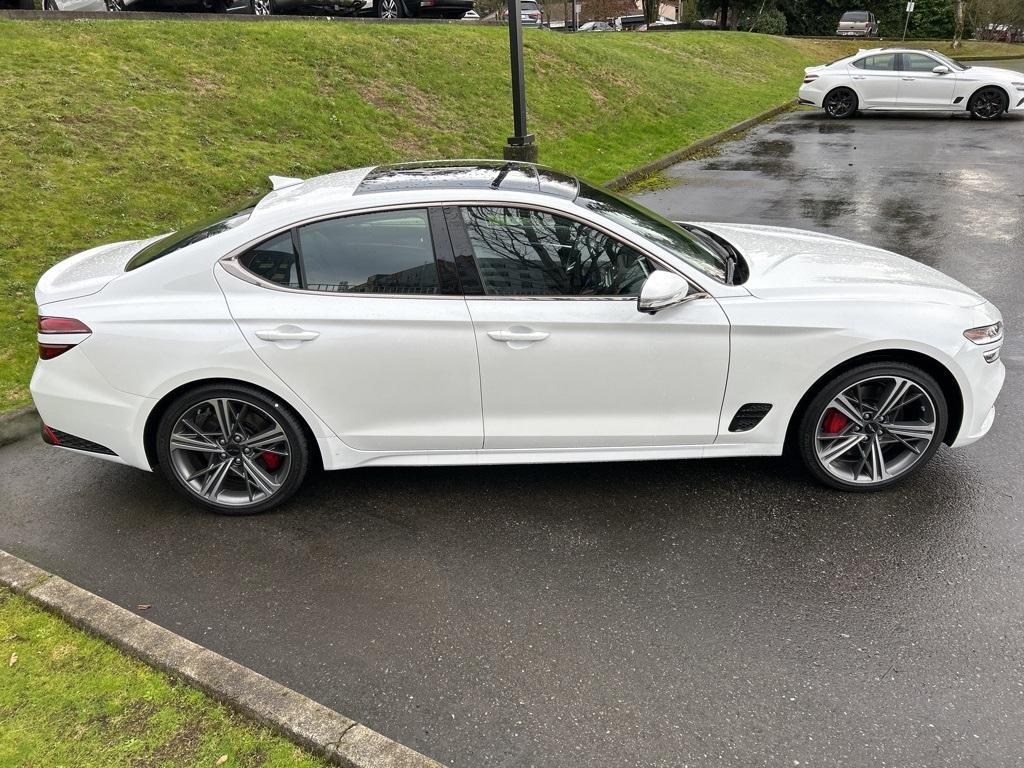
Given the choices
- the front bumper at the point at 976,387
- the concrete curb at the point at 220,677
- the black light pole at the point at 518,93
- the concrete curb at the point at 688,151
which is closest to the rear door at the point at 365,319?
the concrete curb at the point at 220,677

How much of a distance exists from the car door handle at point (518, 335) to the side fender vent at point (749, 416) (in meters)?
0.99

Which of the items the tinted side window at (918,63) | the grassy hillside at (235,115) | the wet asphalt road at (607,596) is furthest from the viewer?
the tinted side window at (918,63)

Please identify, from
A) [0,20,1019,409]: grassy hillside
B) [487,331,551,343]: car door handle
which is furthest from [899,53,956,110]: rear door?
[487,331,551,343]: car door handle

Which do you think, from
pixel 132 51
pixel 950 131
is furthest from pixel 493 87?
pixel 950 131

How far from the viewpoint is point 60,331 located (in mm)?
3613

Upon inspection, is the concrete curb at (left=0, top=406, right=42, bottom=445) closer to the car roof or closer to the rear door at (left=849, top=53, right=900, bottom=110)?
the car roof

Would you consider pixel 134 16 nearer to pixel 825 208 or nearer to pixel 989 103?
pixel 825 208

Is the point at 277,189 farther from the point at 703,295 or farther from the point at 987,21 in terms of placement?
the point at 987,21

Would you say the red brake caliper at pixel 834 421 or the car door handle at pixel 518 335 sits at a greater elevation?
the car door handle at pixel 518 335

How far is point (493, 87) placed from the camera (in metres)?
13.6

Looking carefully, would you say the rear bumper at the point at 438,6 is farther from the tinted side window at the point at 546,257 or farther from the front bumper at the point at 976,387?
the front bumper at the point at 976,387

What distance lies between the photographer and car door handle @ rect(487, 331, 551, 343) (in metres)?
3.49

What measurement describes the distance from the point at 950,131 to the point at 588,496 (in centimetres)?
1607

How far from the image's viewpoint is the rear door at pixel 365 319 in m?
3.51
